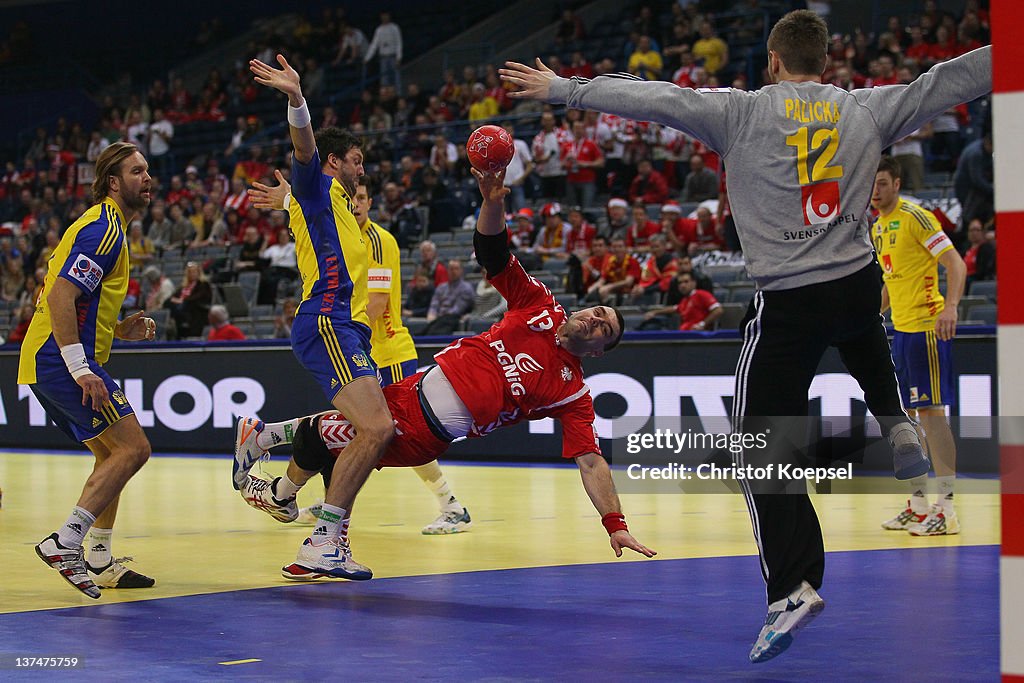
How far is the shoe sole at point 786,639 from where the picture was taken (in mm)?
4320

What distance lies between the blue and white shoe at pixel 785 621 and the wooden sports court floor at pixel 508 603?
201 millimetres

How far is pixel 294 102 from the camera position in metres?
6.27

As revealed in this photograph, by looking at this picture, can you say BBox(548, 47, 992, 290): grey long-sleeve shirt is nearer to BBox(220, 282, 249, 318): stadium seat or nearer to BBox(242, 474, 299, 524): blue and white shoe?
BBox(242, 474, 299, 524): blue and white shoe

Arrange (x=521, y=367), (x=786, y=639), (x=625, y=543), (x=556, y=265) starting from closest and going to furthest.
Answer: (x=786, y=639)
(x=625, y=543)
(x=521, y=367)
(x=556, y=265)

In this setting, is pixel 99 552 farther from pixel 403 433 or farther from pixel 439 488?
pixel 439 488

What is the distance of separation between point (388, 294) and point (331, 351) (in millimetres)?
1930

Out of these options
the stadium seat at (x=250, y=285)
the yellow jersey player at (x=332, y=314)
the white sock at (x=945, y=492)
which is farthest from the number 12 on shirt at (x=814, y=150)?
the stadium seat at (x=250, y=285)

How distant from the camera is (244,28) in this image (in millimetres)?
32156

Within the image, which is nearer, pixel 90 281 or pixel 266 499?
pixel 90 281

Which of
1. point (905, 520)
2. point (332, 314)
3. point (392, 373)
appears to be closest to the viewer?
point (332, 314)

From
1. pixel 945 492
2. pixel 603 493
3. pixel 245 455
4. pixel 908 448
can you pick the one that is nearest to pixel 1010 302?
pixel 908 448

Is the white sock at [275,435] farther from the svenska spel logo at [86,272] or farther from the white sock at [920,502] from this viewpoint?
the white sock at [920,502]

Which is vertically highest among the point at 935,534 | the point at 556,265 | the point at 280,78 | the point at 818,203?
the point at 280,78

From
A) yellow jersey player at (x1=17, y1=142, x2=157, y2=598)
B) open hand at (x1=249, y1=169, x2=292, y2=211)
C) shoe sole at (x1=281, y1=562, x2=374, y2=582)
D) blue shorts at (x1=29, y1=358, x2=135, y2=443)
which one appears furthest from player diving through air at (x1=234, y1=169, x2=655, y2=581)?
open hand at (x1=249, y1=169, x2=292, y2=211)
